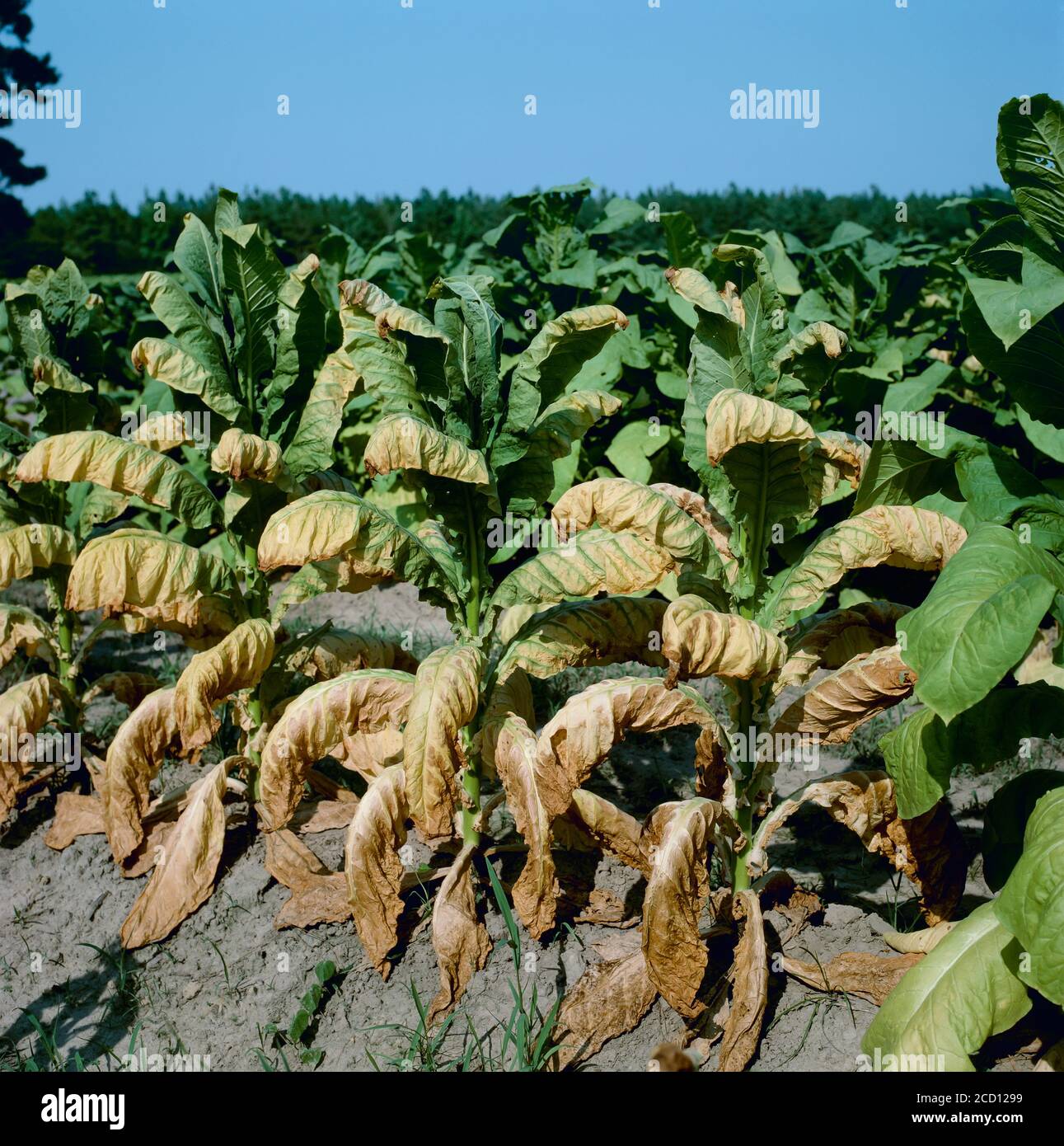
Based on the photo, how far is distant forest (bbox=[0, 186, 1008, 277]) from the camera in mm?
16562

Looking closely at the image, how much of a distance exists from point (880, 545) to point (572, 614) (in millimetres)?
886

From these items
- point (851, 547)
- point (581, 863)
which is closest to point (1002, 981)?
point (851, 547)

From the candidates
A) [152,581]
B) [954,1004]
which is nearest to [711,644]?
[954,1004]

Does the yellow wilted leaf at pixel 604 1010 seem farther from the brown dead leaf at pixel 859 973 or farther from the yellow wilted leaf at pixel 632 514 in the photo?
the yellow wilted leaf at pixel 632 514

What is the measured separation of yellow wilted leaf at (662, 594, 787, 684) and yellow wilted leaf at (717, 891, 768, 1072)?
74cm

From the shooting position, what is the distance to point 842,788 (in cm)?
271

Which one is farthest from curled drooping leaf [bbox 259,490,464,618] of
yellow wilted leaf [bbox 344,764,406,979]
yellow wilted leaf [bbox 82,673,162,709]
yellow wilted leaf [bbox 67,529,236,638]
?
yellow wilted leaf [bbox 82,673,162,709]

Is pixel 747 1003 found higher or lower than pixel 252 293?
lower

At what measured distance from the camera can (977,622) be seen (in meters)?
2.01

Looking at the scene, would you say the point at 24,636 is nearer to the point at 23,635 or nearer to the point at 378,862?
the point at 23,635

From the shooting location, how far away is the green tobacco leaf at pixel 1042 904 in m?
2.03

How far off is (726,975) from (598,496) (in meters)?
1.41

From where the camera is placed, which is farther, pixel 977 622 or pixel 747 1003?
pixel 747 1003

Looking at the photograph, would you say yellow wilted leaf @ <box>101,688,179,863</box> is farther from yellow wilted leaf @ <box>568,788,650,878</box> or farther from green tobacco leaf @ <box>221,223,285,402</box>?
yellow wilted leaf @ <box>568,788,650,878</box>
